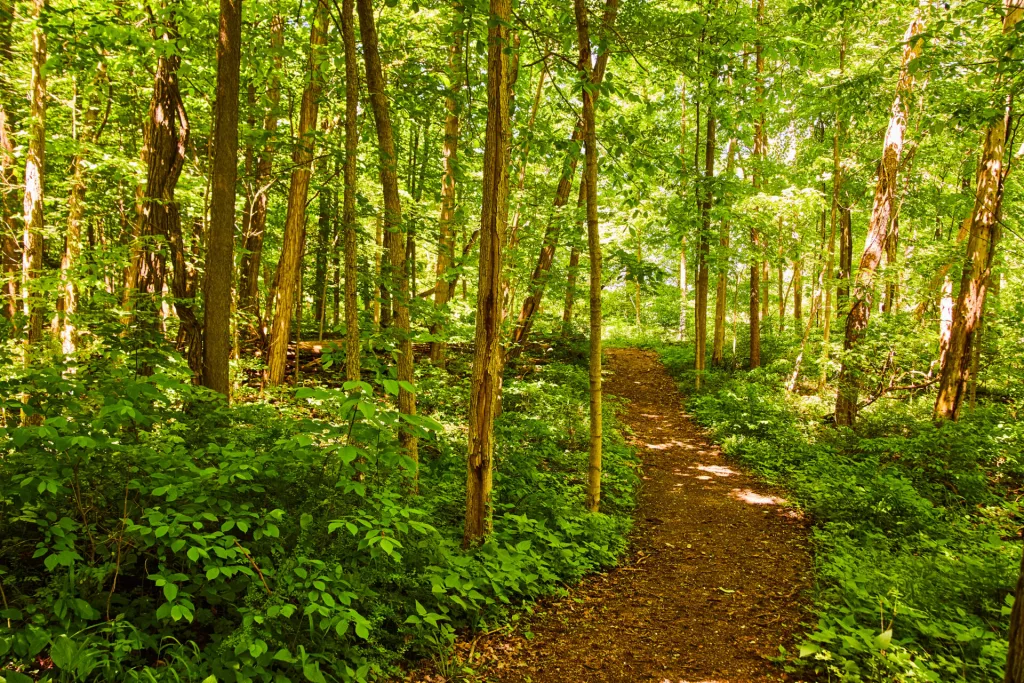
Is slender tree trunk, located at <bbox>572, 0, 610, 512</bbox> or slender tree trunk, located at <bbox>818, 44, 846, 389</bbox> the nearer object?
slender tree trunk, located at <bbox>572, 0, 610, 512</bbox>

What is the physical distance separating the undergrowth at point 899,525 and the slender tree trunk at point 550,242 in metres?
4.86

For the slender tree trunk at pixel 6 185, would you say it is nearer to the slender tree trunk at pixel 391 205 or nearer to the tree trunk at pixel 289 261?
the tree trunk at pixel 289 261

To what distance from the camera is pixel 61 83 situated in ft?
33.1

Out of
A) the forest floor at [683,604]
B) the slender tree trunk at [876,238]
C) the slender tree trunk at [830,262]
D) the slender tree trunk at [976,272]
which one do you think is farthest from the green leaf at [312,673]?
the slender tree trunk at [830,262]

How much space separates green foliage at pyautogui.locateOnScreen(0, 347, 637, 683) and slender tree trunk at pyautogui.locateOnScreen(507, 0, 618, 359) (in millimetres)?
4233

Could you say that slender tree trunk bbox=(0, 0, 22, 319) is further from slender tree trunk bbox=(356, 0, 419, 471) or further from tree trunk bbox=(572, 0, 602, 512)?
tree trunk bbox=(572, 0, 602, 512)

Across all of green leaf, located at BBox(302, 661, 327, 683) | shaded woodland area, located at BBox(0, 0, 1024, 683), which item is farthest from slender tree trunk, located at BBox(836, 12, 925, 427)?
green leaf, located at BBox(302, 661, 327, 683)

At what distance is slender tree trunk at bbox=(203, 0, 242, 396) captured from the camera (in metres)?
5.25

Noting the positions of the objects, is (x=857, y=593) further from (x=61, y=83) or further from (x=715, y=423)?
(x=61, y=83)

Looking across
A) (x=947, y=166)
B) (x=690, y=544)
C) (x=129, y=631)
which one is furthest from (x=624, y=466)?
(x=947, y=166)

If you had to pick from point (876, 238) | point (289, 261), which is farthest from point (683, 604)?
point (876, 238)

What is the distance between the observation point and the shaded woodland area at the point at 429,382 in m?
3.31

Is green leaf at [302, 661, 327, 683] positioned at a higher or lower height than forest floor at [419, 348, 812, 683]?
higher

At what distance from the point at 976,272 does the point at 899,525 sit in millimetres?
5507
